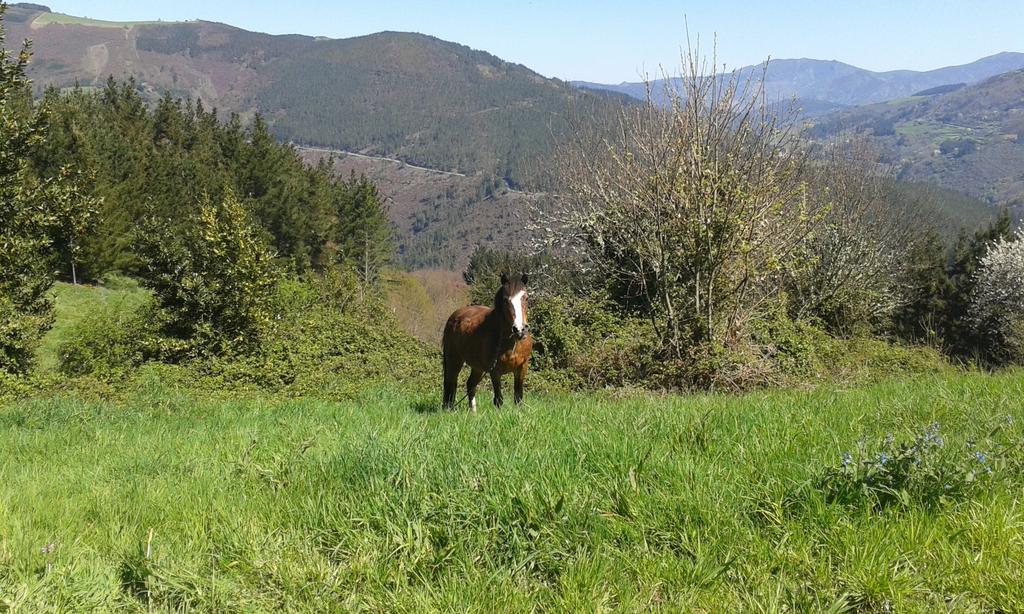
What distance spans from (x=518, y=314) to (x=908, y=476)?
4983mm

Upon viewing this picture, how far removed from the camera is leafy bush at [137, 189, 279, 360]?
868 inches

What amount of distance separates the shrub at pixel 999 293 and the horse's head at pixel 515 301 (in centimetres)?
4061

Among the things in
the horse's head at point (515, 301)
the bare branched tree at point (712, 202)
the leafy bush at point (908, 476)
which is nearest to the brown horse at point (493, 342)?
the horse's head at point (515, 301)

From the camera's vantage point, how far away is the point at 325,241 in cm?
6581

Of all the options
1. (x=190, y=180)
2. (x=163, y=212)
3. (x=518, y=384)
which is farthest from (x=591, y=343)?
(x=190, y=180)

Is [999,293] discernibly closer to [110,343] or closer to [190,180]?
[110,343]

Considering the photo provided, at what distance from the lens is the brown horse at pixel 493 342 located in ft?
25.8

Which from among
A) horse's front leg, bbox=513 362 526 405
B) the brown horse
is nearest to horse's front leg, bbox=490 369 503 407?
the brown horse

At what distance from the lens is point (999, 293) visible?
136ft

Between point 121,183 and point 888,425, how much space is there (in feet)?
173

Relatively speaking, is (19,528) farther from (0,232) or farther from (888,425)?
(0,232)

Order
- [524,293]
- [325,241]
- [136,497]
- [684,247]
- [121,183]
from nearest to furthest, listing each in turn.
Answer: [136,497] < [524,293] < [684,247] < [121,183] < [325,241]

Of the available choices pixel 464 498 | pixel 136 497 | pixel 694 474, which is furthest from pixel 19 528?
pixel 694 474

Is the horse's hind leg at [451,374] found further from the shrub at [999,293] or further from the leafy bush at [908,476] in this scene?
the shrub at [999,293]
